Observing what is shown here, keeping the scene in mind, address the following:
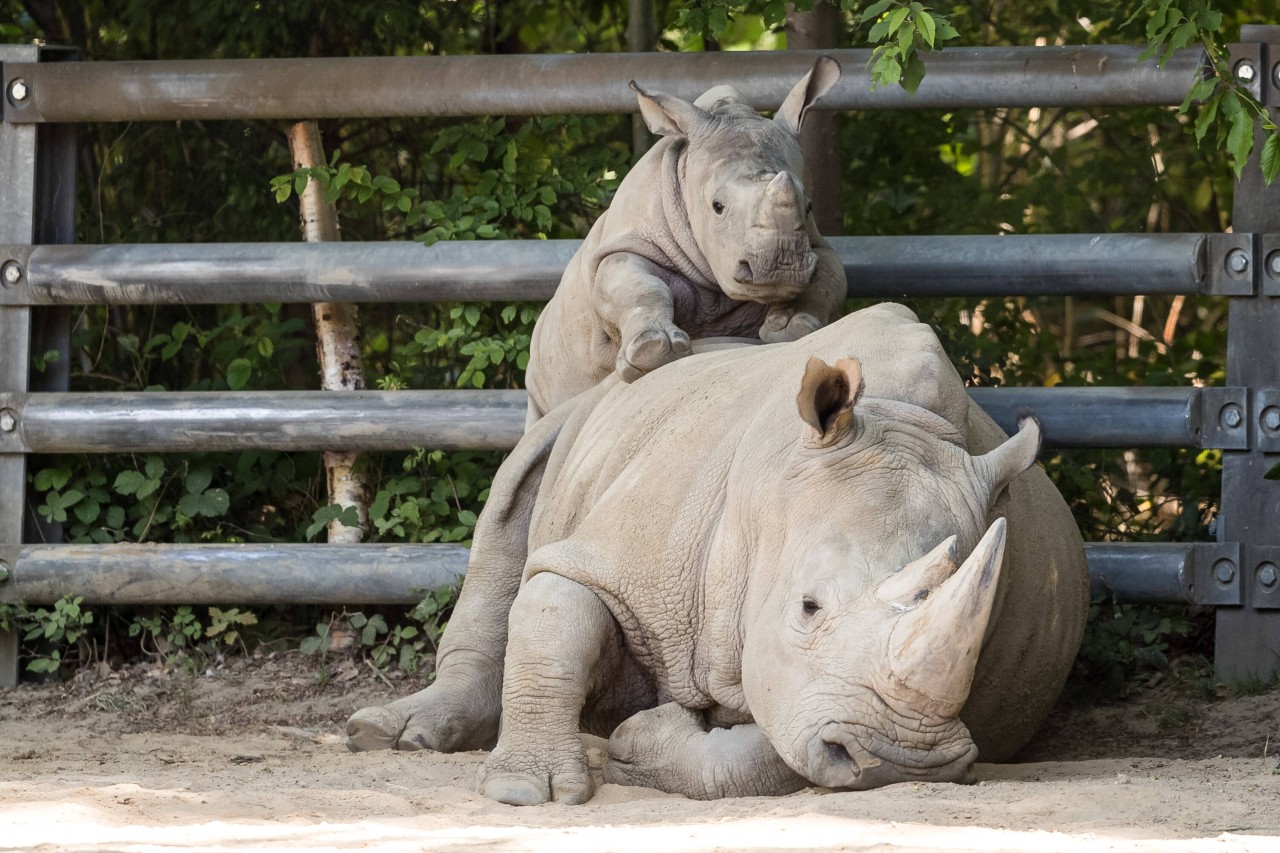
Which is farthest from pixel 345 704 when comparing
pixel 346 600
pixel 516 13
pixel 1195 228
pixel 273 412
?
pixel 1195 228

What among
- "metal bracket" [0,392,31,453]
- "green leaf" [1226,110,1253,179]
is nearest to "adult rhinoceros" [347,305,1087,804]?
"green leaf" [1226,110,1253,179]

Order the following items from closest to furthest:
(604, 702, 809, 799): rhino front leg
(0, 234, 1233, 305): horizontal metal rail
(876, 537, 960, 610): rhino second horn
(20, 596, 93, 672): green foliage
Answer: (876, 537, 960, 610): rhino second horn → (604, 702, 809, 799): rhino front leg → (0, 234, 1233, 305): horizontal metal rail → (20, 596, 93, 672): green foliage

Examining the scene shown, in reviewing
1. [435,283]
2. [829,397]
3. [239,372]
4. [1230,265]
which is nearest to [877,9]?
[829,397]

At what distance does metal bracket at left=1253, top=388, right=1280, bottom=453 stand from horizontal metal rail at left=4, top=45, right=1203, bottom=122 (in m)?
1.09

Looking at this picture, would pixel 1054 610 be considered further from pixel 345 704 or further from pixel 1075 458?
pixel 345 704

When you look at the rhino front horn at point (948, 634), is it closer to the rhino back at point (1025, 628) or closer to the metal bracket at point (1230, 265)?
the rhino back at point (1025, 628)

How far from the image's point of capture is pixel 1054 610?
4.70 m

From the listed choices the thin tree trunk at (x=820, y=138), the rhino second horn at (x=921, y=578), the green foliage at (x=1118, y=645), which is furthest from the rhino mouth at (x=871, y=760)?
the thin tree trunk at (x=820, y=138)

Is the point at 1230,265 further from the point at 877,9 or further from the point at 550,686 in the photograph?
the point at 550,686

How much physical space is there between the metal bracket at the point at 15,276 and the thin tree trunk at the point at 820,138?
10.0ft

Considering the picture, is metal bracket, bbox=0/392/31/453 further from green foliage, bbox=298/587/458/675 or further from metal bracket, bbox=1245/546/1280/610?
metal bracket, bbox=1245/546/1280/610

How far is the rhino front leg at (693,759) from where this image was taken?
4012 mm

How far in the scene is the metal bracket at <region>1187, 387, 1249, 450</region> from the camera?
19.4ft

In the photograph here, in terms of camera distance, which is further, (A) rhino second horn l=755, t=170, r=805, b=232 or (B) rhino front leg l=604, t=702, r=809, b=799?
(A) rhino second horn l=755, t=170, r=805, b=232
